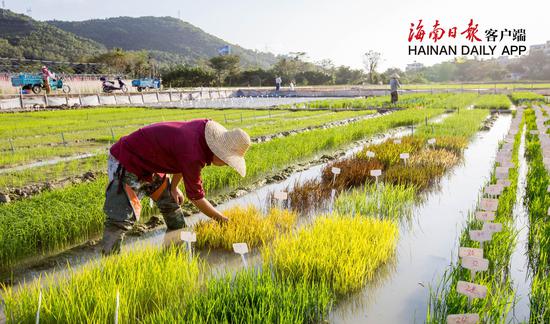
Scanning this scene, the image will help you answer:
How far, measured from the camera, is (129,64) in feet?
118

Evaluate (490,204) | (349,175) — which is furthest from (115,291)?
(349,175)

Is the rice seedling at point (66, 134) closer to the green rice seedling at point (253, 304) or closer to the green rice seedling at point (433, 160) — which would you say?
the green rice seedling at point (433, 160)

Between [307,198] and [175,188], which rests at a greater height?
[175,188]

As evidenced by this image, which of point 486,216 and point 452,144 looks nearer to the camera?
point 486,216

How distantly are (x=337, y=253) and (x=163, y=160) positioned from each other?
107 centimetres

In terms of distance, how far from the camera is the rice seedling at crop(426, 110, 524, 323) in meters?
1.70

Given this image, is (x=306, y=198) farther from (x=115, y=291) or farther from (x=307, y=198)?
(x=115, y=291)

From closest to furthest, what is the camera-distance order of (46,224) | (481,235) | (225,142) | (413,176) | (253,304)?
(253,304)
(481,235)
(225,142)
(46,224)
(413,176)

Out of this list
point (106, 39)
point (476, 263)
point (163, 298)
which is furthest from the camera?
point (106, 39)

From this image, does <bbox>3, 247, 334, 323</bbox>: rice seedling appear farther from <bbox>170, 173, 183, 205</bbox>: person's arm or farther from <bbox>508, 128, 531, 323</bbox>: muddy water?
<bbox>508, 128, 531, 323</bbox>: muddy water

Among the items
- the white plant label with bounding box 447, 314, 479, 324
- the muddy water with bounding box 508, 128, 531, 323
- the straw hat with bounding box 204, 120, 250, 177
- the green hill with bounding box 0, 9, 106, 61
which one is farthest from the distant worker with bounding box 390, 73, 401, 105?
the green hill with bounding box 0, 9, 106, 61

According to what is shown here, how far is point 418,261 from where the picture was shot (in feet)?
8.27

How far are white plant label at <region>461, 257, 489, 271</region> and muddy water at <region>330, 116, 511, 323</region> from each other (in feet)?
1.06

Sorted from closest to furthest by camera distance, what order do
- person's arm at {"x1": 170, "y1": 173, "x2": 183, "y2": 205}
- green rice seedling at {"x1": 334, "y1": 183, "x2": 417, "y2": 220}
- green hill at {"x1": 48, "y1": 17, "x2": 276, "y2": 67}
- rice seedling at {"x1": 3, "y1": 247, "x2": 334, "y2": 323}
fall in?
1. rice seedling at {"x1": 3, "y1": 247, "x2": 334, "y2": 323}
2. person's arm at {"x1": 170, "y1": 173, "x2": 183, "y2": 205}
3. green rice seedling at {"x1": 334, "y1": 183, "x2": 417, "y2": 220}
4. green hill at {"x1": 48, "y1": 17, "x2": 276, "y2": 67}
